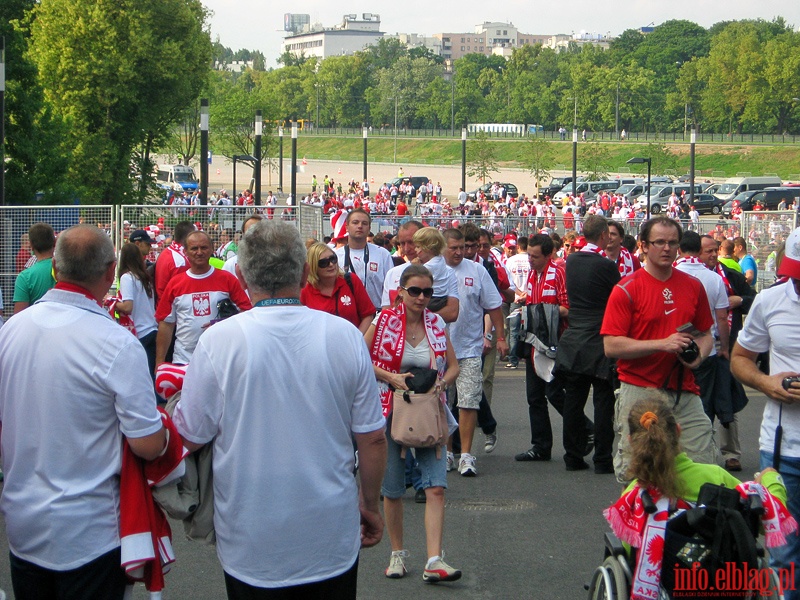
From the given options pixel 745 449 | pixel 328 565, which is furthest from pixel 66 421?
pixel 745 449

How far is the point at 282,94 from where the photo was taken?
146250 mm

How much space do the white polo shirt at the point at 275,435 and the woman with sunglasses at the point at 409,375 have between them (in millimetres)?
2667

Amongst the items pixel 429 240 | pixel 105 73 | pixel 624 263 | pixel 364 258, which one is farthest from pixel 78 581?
pixel 105 73

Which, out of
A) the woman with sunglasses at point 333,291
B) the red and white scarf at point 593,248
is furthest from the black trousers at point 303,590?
the red and white scarf at point 593,248

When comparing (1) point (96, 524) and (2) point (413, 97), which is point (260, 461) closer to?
(1) point (96, 524)

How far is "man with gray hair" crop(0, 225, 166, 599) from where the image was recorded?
3.60 metres

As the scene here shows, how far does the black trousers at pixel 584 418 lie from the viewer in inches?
352

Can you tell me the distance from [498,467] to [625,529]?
15.7ft

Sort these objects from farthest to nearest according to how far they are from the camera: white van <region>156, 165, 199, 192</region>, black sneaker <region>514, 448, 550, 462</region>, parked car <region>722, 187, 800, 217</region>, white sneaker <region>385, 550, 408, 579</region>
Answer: white van <region>156, 165, 199, 192</region>, parked car <region>722, 187, 800, 217</region>, black sneaker <region>514, 448, 550, 462</region>, white sneaker <region>385, 550, 408, 579</region>

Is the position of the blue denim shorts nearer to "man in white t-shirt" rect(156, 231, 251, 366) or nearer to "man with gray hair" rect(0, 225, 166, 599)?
"man with gray hair" rect(0, 225, 166, 599)

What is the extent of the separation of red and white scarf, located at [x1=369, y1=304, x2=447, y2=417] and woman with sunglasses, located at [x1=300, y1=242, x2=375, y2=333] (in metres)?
0.64

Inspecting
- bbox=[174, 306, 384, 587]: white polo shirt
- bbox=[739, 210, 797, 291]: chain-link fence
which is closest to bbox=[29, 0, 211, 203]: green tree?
bbox=[739, 210, 797, 291]: chain-link fence

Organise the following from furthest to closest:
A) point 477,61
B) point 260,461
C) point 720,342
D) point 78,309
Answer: point 477,61, point 720,342, point 78,309, point 260,461

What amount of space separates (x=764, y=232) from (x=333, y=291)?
46.7ft
